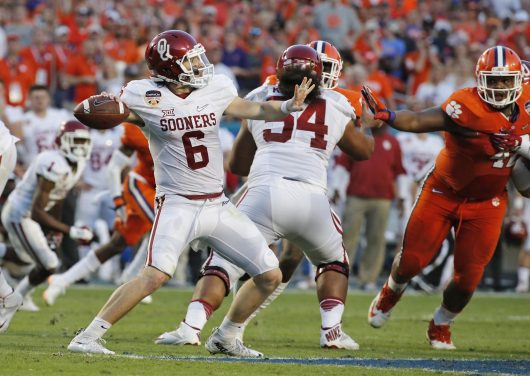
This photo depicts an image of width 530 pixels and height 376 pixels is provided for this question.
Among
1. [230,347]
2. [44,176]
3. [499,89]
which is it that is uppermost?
[499,89]

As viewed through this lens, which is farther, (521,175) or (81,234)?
(81,234)

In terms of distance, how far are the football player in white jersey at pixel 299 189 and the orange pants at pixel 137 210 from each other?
Answer: 124 inches

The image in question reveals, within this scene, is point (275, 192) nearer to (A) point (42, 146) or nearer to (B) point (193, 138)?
(B) point (193, 138)

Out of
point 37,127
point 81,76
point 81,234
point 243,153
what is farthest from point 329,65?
point 81,76

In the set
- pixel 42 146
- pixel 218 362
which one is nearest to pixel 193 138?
pixel 218 362

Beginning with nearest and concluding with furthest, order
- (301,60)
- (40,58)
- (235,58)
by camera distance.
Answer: (301,60), (40,58), (235,58)

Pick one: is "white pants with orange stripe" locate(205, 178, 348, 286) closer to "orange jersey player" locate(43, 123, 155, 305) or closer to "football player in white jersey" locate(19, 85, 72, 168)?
"orange jersey player" locate(43, 123, 155, 305)

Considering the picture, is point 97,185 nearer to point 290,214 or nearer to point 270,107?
point 290,214

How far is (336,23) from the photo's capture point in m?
16.2

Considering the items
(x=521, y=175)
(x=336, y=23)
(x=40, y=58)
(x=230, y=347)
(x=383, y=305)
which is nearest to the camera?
(x=230, y=347)

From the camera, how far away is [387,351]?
7203 mm

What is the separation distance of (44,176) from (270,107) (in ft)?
12.8

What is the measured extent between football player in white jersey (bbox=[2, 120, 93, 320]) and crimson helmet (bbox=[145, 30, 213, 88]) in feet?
11.6

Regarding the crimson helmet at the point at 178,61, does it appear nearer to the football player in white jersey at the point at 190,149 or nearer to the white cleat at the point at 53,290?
the football player in white jersey at the point at 190,149
